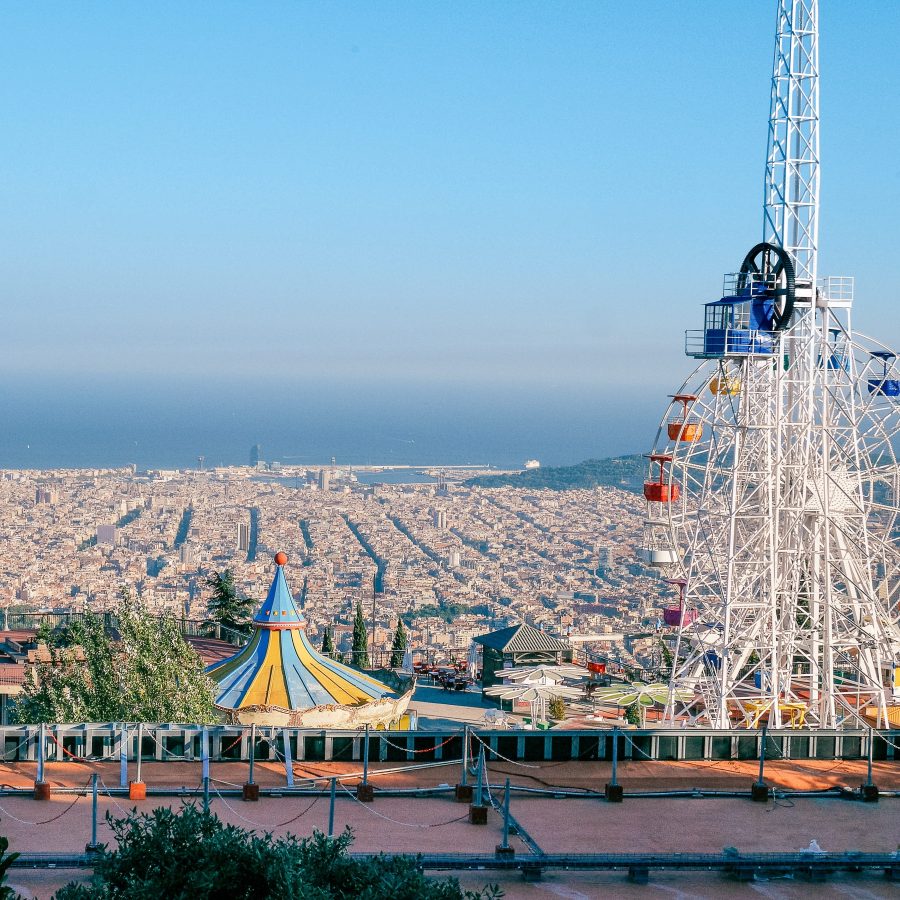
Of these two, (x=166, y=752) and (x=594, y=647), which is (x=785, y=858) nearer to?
(x=166, y=752)

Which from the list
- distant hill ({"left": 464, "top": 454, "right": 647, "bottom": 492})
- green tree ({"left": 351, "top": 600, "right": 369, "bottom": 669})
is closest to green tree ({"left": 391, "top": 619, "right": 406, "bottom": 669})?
green tree ({"left": 351, "top": 600, "right": 369, "bottom": 669})

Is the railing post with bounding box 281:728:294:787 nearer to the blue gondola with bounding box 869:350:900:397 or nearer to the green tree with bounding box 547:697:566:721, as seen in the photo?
the green tree with bounding box 547:697:566:721

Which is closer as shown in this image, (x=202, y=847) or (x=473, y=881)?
(x=202, y=847)

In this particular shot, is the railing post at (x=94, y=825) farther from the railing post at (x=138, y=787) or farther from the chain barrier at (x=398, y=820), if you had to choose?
the chain barrier at (x=398, y=820)

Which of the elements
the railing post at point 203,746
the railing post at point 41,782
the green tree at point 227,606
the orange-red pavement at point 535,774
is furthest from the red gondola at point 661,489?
the green tree at point 227,606

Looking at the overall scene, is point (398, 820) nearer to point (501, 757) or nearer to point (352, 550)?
point (501, 757)

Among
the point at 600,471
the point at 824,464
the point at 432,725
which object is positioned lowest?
the point at 432,725

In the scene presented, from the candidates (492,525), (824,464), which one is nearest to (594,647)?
(824,464)

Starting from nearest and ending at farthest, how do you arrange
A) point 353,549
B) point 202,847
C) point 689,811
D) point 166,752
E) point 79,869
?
point 202,847 → point 79,869 → point 689,811 → point 166,752 → point 353,549
